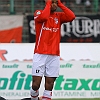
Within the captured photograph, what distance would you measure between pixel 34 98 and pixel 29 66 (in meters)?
3.14

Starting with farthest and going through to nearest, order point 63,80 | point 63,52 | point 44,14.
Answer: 1. point 63,52
2. point 63,80
3. point 44,14

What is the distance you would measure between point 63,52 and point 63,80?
147 centimetres

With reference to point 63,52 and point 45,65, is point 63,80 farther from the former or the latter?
point 45,65

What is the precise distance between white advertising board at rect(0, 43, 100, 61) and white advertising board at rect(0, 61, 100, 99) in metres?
0.90

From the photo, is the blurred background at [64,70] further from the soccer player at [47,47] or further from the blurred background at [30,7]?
the blurred background at [30,7]

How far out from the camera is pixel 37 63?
673 centimetres

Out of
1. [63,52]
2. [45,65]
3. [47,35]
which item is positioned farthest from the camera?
[63,52]

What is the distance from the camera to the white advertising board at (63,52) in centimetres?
1107

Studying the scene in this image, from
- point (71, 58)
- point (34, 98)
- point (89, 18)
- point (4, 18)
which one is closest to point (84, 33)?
point (89, 18)

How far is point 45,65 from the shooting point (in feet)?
22.3

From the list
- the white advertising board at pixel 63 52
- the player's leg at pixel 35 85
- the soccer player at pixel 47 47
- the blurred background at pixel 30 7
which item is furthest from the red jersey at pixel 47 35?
the blurred background at pixel 30 7

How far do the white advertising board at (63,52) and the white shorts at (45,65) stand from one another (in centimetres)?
411

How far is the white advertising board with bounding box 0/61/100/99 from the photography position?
995cm

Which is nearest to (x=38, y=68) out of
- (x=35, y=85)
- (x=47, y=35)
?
(x=35, y=85)
